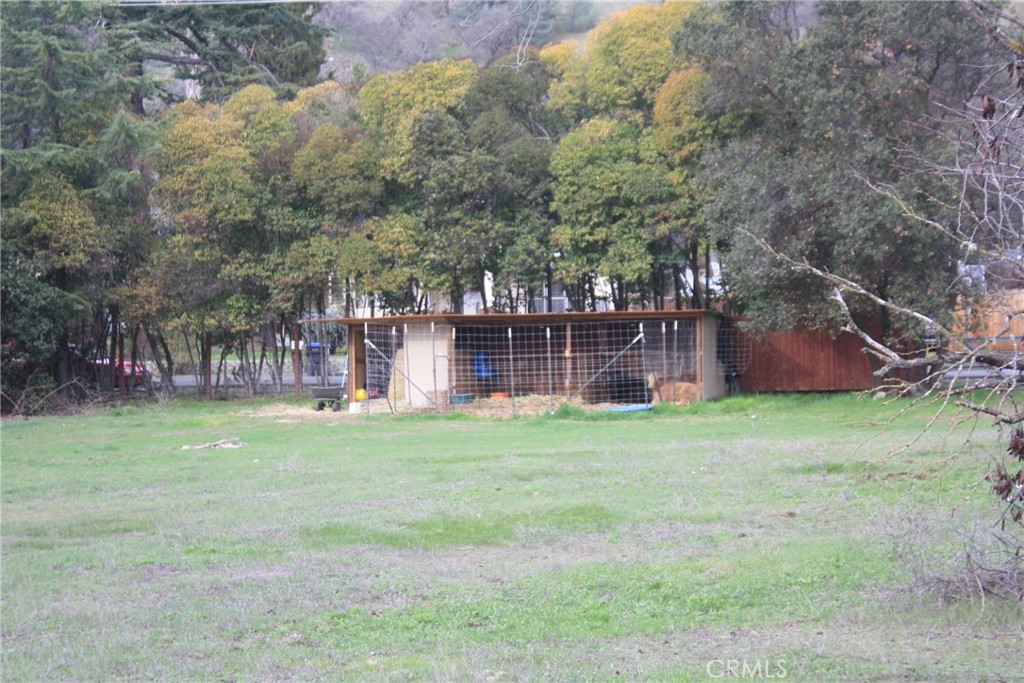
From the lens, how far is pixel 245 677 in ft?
19.0

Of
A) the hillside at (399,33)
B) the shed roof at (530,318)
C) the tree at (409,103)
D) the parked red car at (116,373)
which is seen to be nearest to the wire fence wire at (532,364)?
the shed roof at (530,318)

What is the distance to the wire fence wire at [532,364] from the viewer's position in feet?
83.8


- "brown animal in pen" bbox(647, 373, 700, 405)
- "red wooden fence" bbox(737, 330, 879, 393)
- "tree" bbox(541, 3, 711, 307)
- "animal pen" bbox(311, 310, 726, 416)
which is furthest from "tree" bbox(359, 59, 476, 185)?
"red wooden fence" bbox(737, 330, 879, 393)

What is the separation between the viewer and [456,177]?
2798 centimetres

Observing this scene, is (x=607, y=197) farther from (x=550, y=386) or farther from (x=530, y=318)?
(x=550, y=386)

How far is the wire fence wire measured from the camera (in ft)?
83.8

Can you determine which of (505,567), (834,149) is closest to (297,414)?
(834,149)

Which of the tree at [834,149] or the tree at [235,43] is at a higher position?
the tree at [235,43]

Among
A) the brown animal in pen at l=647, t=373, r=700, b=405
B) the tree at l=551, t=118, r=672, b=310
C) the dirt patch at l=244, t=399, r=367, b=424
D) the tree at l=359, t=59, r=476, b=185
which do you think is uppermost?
the tree at l=359, t=59, r=476, b=185

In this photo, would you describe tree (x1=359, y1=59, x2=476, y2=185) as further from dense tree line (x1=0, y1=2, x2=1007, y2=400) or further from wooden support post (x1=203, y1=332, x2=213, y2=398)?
wooden support post (x1=203, y1=332, x2=213, y2=398)

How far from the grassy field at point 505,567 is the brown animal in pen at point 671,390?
9555 millimetres

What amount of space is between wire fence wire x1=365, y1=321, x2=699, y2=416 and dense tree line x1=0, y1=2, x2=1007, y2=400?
2107 mm

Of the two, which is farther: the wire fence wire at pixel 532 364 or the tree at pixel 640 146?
the tree at pixel 640 146

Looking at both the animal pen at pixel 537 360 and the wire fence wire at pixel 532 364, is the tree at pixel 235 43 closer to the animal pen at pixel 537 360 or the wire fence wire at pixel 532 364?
the animal pen at pixel 537 360
